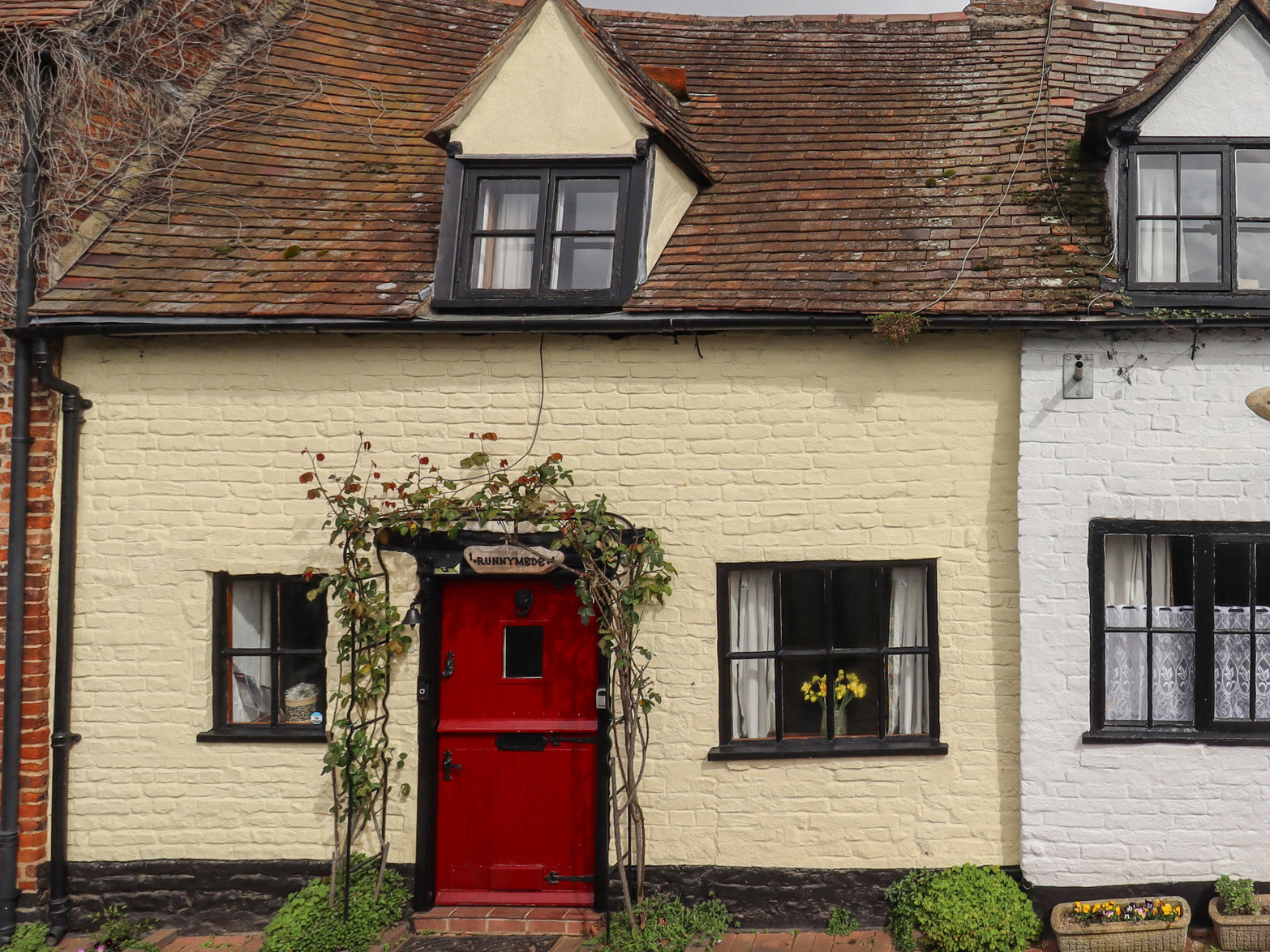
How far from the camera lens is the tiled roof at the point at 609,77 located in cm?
680

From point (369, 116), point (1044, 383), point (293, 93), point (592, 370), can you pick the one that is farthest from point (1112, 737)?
point (293, 93)

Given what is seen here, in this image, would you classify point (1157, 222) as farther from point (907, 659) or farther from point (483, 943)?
point (483, 943)

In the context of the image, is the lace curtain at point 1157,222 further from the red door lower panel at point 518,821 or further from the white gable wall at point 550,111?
the red door lower panel at point 518,821

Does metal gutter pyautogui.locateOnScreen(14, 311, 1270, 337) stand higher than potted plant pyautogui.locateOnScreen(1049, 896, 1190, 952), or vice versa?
metal gutter pyautogui.locateOnScreen(14, 311, 1270, 337)

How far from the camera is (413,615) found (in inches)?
249

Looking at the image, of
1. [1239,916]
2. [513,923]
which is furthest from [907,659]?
[513,923]

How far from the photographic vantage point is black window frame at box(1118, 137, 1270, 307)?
6.20 m

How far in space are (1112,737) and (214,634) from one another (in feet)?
20.6

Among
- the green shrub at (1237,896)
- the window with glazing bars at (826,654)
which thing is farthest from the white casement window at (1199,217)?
the green shrub at (1237,896)

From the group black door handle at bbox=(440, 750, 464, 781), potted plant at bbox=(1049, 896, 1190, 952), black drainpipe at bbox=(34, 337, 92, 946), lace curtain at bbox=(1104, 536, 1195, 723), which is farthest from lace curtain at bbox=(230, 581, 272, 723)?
lace curtain at bbox=(1104, 536, 1195, 723)

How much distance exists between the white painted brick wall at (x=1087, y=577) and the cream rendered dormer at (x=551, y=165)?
317cm

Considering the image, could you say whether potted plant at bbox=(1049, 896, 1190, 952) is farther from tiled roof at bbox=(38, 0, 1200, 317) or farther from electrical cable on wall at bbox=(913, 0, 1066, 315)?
electrical cable on wall at bbox=(913, 0, 1066, 315)

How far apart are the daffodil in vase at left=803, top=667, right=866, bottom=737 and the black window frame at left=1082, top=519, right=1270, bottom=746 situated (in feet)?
5.03

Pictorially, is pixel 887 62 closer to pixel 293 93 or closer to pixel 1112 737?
pixel 293 93
